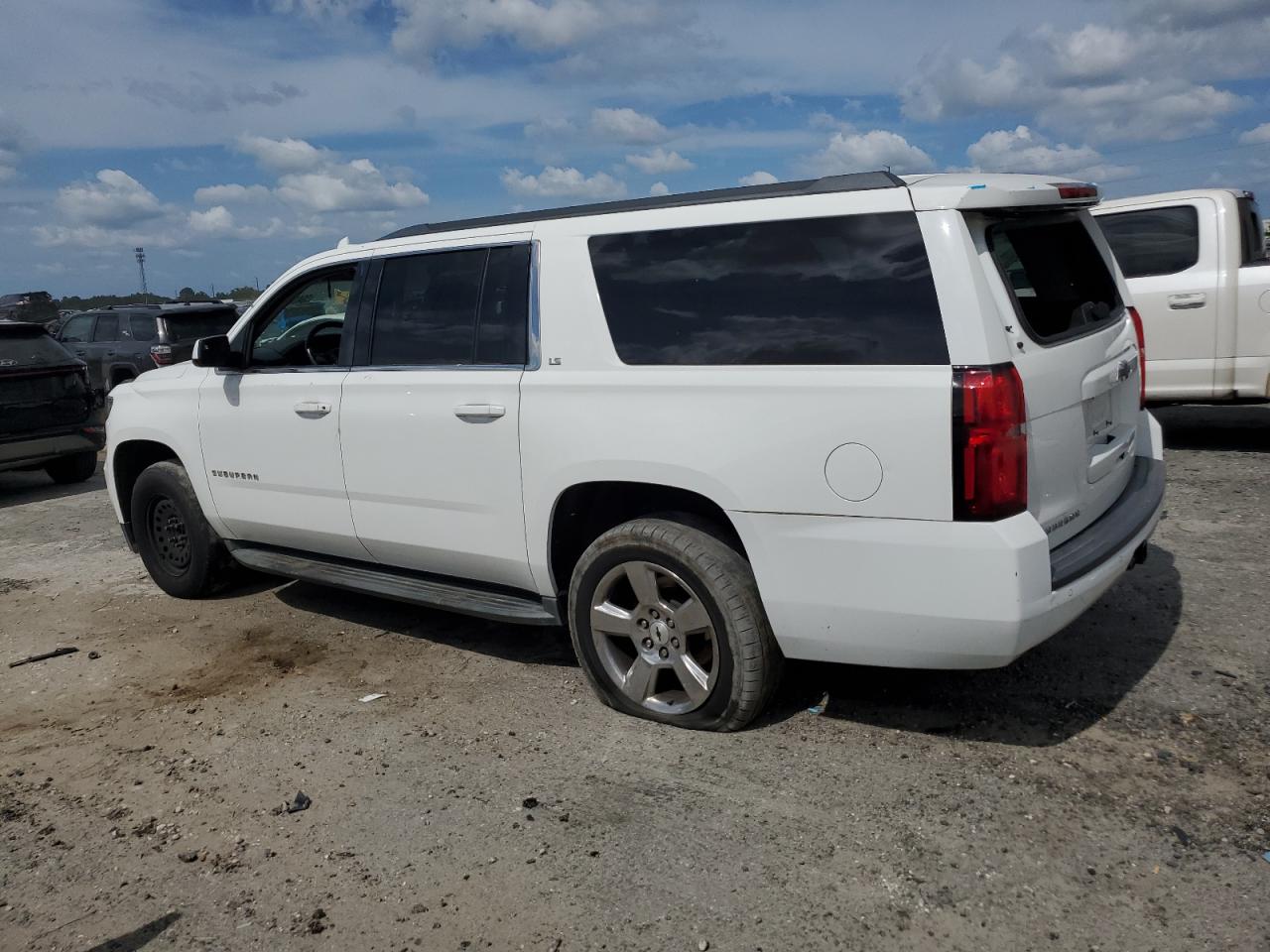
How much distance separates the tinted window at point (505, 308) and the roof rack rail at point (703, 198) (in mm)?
173

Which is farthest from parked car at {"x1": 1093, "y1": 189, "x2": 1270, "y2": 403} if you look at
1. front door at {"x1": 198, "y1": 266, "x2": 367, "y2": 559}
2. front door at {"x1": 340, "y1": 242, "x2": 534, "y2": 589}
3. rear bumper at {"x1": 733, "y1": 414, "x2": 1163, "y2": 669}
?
front door at {"x1": 198, "y1": 266, "x2": 367, "y2": 559}

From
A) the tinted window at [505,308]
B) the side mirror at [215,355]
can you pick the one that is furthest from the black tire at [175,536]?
the tinted window at [505,308]

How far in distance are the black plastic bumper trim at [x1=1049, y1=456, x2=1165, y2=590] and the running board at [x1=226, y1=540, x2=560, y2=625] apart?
1.95m

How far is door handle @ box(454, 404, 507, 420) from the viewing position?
4.25 meters

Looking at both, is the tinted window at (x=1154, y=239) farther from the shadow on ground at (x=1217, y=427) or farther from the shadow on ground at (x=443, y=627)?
the shadow on ground at (x=443, y=627)

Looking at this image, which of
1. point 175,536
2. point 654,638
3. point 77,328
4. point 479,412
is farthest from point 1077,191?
point 77,328

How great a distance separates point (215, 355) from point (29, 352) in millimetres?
6321

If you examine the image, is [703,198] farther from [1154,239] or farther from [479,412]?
[1154,239]

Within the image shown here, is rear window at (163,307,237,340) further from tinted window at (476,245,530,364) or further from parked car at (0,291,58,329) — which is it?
parked car at (0,291,58,329)

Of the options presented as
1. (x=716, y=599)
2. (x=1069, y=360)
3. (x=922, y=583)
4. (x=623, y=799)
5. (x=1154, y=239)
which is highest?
(x=1154, y=239)

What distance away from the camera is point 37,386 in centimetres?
1038

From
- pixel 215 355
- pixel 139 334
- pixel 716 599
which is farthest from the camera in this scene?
pixel 139 334

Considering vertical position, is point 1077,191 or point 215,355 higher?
point 1077,191

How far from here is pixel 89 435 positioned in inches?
424
